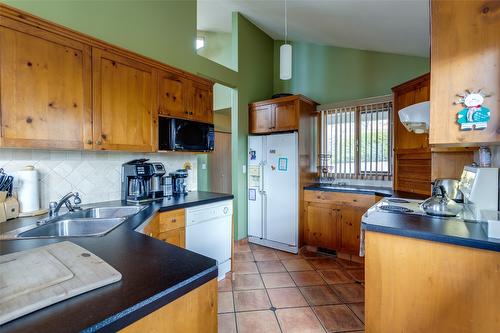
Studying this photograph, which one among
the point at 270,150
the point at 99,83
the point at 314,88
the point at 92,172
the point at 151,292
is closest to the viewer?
the point at 151,292

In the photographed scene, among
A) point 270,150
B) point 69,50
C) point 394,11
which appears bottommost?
point 270,150

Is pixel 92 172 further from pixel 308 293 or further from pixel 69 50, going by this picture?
pixel 308 293

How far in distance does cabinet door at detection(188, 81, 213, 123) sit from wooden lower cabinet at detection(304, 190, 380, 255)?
1730mm

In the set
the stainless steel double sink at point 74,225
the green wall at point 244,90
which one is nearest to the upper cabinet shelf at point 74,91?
the stainless steel double sink at point 74,225

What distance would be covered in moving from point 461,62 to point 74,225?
95.7 inches

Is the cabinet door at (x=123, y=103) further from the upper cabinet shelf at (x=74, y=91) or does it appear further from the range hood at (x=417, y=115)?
the range hood at (x=417, y=115)

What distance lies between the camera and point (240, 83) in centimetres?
366

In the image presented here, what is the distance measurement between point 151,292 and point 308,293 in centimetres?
206

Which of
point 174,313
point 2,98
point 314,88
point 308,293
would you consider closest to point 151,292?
point 174,313

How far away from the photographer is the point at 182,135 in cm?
241

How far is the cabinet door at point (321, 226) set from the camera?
324cm

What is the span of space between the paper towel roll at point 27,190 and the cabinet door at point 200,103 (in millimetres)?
1373

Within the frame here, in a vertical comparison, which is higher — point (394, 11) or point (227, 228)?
point (394, 11)

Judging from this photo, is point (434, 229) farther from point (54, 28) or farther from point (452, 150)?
point (54, 28)
